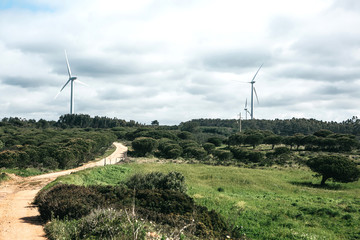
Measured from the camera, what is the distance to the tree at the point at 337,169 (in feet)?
173

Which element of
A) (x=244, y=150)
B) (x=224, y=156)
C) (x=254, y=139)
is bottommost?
(x=224, y=156)

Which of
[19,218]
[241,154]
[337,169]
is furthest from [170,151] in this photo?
[19,218]

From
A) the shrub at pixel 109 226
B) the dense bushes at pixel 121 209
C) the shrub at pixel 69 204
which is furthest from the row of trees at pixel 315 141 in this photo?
the shrub at pixel 109 226

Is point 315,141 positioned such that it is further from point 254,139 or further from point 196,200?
point 196,200

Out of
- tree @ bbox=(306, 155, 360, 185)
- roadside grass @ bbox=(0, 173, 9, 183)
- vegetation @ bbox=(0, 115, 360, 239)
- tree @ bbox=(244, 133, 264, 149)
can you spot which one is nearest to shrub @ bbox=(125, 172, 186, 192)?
vegetation @ bbox=(0, 115, 360, 239)

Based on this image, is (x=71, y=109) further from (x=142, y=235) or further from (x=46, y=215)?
(x=142, y=235)

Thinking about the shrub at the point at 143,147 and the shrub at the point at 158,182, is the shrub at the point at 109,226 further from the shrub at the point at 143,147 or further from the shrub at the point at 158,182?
the shrub at the point at 143,147

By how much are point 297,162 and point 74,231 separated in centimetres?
7565

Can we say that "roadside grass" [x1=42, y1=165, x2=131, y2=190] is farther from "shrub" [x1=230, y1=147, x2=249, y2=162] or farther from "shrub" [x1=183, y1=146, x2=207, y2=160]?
"shrub" [x1=230, y1=147, x2=249, y2=162]

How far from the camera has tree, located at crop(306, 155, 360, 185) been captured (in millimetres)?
52875

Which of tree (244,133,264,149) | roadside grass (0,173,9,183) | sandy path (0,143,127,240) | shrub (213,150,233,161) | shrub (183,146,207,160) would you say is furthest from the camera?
tree (244,133,264,149)

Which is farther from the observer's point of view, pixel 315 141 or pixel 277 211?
pixel 315 141

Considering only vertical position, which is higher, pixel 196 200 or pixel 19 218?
pixel 19 218

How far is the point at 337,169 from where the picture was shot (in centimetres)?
5297
